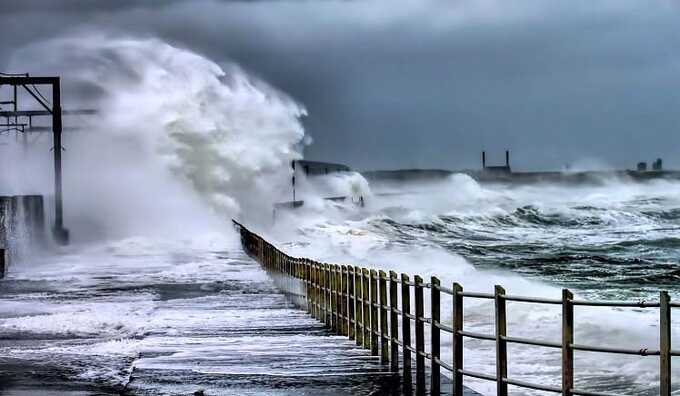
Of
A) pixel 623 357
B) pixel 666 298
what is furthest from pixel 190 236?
pixel 666 298

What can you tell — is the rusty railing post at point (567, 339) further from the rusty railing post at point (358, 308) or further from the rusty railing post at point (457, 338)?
the rusty railing post at point (358, 308)

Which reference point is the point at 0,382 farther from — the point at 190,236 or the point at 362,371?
the point at 190,236

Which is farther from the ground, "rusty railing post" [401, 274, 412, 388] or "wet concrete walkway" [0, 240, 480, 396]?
"rusty railing post" [401, 274, 412, 388]

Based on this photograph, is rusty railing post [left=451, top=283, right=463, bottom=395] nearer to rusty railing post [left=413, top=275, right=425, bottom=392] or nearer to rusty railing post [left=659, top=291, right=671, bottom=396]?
rusty railing post [left=413, top=275, right=425, bottom=392]

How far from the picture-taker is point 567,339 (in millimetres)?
9438

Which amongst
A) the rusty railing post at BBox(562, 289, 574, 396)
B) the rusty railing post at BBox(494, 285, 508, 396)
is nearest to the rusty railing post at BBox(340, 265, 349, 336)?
the rusty railing post at BBox(494, 285, 508, 396)

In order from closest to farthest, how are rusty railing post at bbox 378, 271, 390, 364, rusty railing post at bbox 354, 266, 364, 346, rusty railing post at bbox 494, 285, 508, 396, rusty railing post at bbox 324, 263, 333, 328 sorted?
rusty railing post at bbox 494, 285, 508, 396 → rusty railing post at bbox 378, 271, 390, 364 → rusty railing post at bbox 354, 266, 364, 346 → rusty railing post at bbox 324, 263, 333, 328

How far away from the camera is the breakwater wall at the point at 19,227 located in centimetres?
3775

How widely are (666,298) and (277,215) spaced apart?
88.8 m

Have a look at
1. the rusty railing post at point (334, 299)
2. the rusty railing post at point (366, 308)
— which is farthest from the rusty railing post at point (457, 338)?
the rusty railing post at point (334, 299)

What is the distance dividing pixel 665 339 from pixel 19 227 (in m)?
36.0

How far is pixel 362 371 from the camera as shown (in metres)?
14.1

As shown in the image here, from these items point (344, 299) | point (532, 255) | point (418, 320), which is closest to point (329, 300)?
point (344, 299)

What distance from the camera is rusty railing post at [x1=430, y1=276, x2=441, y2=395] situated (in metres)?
11.6
